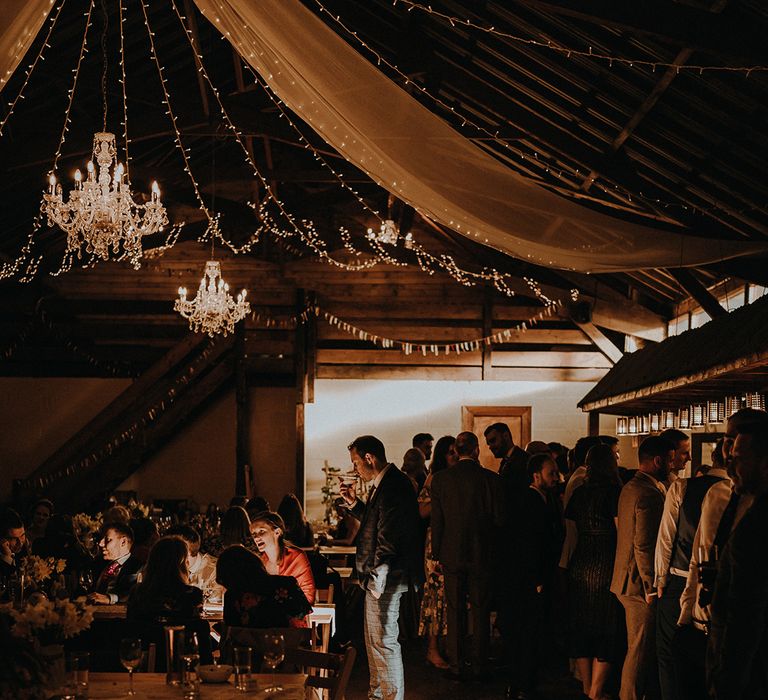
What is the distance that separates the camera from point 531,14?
20.4ft

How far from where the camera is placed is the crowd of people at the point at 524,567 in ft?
12.0

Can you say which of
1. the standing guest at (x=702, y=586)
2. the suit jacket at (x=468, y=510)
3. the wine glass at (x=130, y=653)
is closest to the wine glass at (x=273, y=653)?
the wine glass at (x=130, y=653)

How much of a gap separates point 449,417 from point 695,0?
9.66 meters

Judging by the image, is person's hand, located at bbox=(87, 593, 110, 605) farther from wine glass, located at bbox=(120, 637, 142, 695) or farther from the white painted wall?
the white painted wall

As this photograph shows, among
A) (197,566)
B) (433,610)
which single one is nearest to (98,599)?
(197,566)

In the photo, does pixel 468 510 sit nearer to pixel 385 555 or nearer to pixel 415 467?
pixel 385 555

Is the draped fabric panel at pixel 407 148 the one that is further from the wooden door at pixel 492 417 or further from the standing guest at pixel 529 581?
the wooden door at pixel 492 417

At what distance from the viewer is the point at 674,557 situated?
192 inches

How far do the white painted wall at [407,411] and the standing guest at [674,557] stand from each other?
30.0 feet

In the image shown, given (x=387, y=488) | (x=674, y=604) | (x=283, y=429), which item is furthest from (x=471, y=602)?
(x=283, y=429)

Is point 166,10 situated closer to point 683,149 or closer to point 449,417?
point 683,149

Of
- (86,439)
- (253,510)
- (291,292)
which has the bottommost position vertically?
(253,510)

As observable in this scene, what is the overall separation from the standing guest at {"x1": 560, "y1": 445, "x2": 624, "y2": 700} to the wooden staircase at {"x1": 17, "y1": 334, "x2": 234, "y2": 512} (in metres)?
8.90

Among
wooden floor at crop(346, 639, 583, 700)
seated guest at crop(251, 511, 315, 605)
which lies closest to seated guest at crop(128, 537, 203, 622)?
seated guest at crop(251, 511, 315, 605)
